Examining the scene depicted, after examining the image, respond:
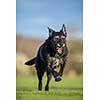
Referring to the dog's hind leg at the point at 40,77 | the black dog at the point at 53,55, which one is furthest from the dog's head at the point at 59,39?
the dog's hind leg at the point at 40,77

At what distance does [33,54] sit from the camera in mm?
1858

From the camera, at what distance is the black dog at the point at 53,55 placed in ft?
6.12

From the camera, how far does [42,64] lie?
1.88 m

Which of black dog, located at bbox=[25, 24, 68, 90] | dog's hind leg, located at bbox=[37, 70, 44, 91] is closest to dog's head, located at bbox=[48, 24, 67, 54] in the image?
black dog, located at bbox=[25, 24, 68, 90]

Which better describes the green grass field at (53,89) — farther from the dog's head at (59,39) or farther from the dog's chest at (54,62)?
the dog's head at (59,39)

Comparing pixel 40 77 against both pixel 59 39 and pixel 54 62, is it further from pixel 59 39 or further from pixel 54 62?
pixel 59 39

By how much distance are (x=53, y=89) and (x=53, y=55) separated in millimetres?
232

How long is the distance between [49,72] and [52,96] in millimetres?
164

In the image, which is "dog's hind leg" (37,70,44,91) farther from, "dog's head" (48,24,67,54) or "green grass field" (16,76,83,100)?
"dog's head" (48,24,67,54)

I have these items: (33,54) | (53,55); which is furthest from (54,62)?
(33,54)

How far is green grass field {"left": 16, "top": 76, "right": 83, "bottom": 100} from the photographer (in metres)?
1.84
